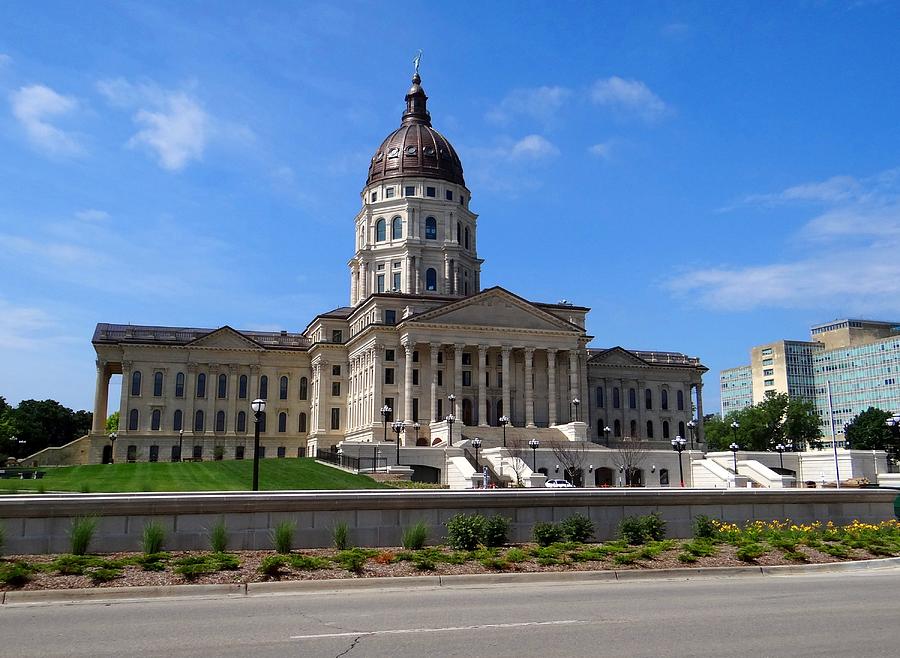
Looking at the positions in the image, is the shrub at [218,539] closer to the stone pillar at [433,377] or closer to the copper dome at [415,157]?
the stone pillar at [433,377]

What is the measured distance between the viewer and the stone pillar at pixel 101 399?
89.5m

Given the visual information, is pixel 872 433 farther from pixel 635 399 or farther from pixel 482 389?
pixel 482 389

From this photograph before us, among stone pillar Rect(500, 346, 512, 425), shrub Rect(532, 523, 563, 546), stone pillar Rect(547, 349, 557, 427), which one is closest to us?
shrub Rect(532, 523, 563, 546)

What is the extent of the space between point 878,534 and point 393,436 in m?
57.4

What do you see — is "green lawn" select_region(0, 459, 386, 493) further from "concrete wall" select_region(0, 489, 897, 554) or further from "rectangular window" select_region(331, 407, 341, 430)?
"concrete wall" select_region(0, 489, 897, 554)

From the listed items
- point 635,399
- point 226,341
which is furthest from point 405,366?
point 635,399

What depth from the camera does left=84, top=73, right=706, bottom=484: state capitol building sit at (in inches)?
3196

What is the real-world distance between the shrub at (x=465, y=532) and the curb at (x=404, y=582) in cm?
261

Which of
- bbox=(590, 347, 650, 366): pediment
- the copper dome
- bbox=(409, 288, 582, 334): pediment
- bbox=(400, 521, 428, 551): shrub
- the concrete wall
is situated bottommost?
bbox=(400, 521, 428, 551): shrub

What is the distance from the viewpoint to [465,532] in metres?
19.8

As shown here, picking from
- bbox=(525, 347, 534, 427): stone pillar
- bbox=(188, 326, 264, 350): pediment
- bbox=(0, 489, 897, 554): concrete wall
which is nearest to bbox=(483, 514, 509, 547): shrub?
bbox=(0, 489, 897, 554): concrete wall

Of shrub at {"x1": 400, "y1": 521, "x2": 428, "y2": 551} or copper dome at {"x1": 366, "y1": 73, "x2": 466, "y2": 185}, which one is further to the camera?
copper dome at {"x1": 366, "y1": 73, "x2": 466, "y2": 185}

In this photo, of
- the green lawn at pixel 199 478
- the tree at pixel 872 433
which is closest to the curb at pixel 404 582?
the green lawn at pixel 199 478

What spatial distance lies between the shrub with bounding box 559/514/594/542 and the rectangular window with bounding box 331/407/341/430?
72409mm
